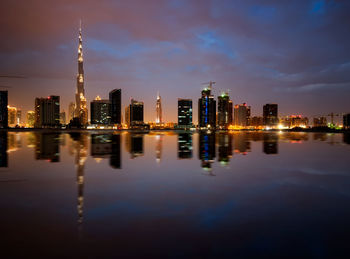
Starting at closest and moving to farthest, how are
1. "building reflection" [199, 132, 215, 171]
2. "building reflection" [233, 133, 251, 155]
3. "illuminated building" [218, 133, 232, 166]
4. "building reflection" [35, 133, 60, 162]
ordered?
1. "building reflection" [199, 132, 215, 171]
2. "illuminated building" [218, 133, 232, 166]
3. "building reflection" [35, 133, 60, 162]
4. "building reflection" [233, 133, 251, 155]

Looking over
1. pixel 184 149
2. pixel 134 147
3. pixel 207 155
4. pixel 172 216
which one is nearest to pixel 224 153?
pixel 207 155

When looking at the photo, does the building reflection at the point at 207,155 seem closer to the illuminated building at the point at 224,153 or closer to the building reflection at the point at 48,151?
the illuminated building at the point at 224,153

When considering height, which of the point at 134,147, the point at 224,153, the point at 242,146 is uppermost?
the point at 134,147

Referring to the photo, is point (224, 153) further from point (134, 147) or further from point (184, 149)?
point (134, 147)

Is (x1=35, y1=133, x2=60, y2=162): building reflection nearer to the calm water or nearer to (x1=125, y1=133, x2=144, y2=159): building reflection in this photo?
(x1=125, y1=133, x2=144, y2=159): building reflection

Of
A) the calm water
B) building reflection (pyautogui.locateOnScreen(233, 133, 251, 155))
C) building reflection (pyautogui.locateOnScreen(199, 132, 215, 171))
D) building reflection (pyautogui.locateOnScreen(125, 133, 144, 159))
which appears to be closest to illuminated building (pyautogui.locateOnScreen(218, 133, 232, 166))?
building reflection (pyautogui.locateOnScreen(199, 132, 215, 171))

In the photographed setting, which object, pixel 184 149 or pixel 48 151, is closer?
pixel 48 151

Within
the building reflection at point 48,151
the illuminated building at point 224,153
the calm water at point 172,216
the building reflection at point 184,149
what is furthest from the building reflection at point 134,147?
the calm water at point 172,216

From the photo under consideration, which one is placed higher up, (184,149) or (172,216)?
(172,216)

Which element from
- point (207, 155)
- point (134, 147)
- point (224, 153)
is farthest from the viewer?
point (134, 147)

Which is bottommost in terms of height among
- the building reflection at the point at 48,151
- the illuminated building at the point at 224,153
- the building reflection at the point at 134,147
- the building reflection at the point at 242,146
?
the building reflection at the point at 242,146

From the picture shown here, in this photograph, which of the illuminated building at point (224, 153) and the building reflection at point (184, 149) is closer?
the illuminated building at point (224, 153)

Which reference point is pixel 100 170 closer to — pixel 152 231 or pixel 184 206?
pixel 184 206

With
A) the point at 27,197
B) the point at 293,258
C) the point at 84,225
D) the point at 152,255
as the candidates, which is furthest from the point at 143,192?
the point at 293,258
